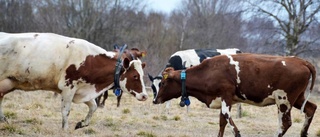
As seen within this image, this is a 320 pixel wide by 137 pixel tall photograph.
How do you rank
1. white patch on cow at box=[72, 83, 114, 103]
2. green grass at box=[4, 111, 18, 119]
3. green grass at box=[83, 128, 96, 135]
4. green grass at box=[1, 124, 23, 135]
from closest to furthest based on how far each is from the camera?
green grass at box=[1, 124, 23, 135] → green grass at box=[83, 128, 96, 135] → white patch on cow at box=[72, 83, 114, 103] → green grass at box=[4, 111, 18, 119]

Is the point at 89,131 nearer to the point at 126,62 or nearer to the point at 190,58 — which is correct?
the point at 126,62

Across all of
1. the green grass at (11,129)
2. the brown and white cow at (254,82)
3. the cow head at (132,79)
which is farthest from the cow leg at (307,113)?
the green grass at (11,129)

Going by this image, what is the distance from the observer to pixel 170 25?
4803 cm

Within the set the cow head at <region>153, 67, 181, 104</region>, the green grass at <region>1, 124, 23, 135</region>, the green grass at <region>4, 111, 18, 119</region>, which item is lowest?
the green grass at <region>1, 124, 23, 135</region>

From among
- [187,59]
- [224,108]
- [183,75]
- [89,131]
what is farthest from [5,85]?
[187,59]

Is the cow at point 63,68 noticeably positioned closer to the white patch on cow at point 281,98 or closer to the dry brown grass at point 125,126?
the dry brown grass at point 125,126

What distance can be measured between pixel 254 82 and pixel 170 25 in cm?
3959

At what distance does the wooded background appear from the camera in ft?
107

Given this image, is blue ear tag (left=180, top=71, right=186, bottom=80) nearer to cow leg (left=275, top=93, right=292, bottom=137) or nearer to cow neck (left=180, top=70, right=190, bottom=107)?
cow neck (left=180, top=70, right=190, bottom=107)

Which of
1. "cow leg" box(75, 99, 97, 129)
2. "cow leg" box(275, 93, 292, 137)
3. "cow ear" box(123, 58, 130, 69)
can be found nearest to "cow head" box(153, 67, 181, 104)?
"cow ear" box(123, 58, 130, 69)

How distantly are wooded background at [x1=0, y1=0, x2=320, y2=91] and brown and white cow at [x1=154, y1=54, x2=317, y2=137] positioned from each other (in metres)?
23.4

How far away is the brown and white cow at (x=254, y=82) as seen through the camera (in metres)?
8.60

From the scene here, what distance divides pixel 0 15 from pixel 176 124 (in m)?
29.6

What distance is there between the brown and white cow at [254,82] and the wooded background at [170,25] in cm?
2338
